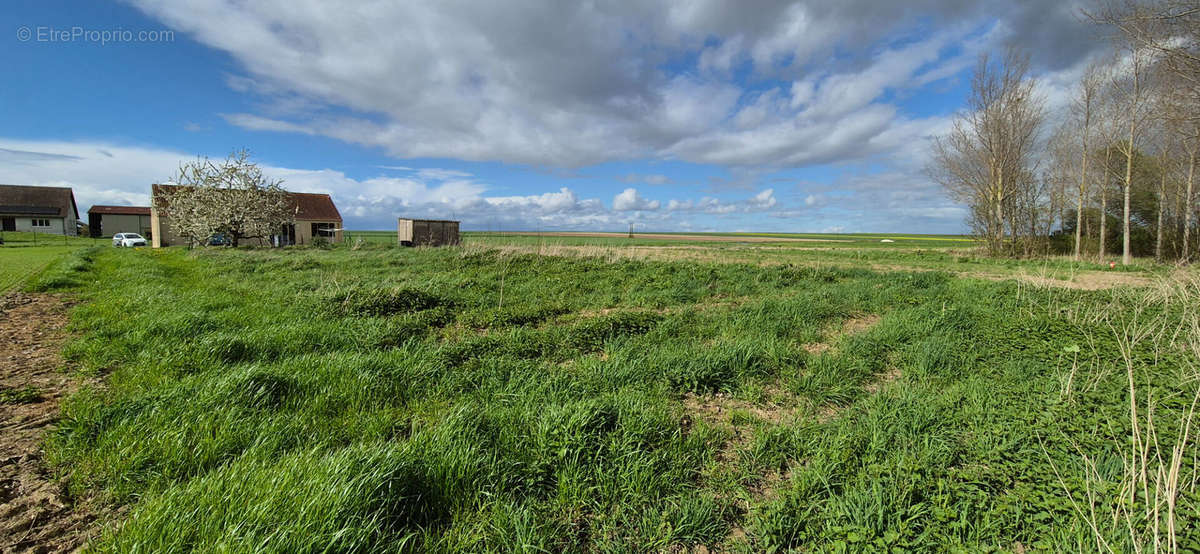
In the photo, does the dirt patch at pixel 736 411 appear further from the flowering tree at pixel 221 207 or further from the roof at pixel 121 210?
the roof at pixel 121 210

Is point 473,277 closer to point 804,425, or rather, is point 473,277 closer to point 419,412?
point 419,412

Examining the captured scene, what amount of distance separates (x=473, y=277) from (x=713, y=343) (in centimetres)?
764

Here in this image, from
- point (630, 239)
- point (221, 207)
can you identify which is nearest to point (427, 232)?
point (221, 207)

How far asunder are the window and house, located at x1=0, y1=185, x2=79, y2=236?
3621 centimetres

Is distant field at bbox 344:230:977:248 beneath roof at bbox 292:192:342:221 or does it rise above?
beneath

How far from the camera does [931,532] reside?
7.43ft

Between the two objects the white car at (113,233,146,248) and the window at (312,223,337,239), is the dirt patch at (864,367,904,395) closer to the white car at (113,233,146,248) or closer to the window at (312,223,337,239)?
the window at (312,223,337,239)

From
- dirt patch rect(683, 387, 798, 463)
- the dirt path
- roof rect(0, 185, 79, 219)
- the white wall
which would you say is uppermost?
roof rect(0, 185, 79, 219)

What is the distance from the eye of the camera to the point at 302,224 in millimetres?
41719

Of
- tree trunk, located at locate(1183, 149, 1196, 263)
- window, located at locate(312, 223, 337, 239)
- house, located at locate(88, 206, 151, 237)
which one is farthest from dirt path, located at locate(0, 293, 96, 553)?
house, located at locate(88, 206, 151, 237)

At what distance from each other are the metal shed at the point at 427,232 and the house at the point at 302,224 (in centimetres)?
1042

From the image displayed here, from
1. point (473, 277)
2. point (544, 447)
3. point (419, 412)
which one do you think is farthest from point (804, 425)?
point (473, 277)

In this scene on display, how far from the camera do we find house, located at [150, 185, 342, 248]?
35156 millimetres

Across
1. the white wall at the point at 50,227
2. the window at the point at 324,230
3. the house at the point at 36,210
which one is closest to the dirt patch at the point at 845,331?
the window at the point at 324,230
